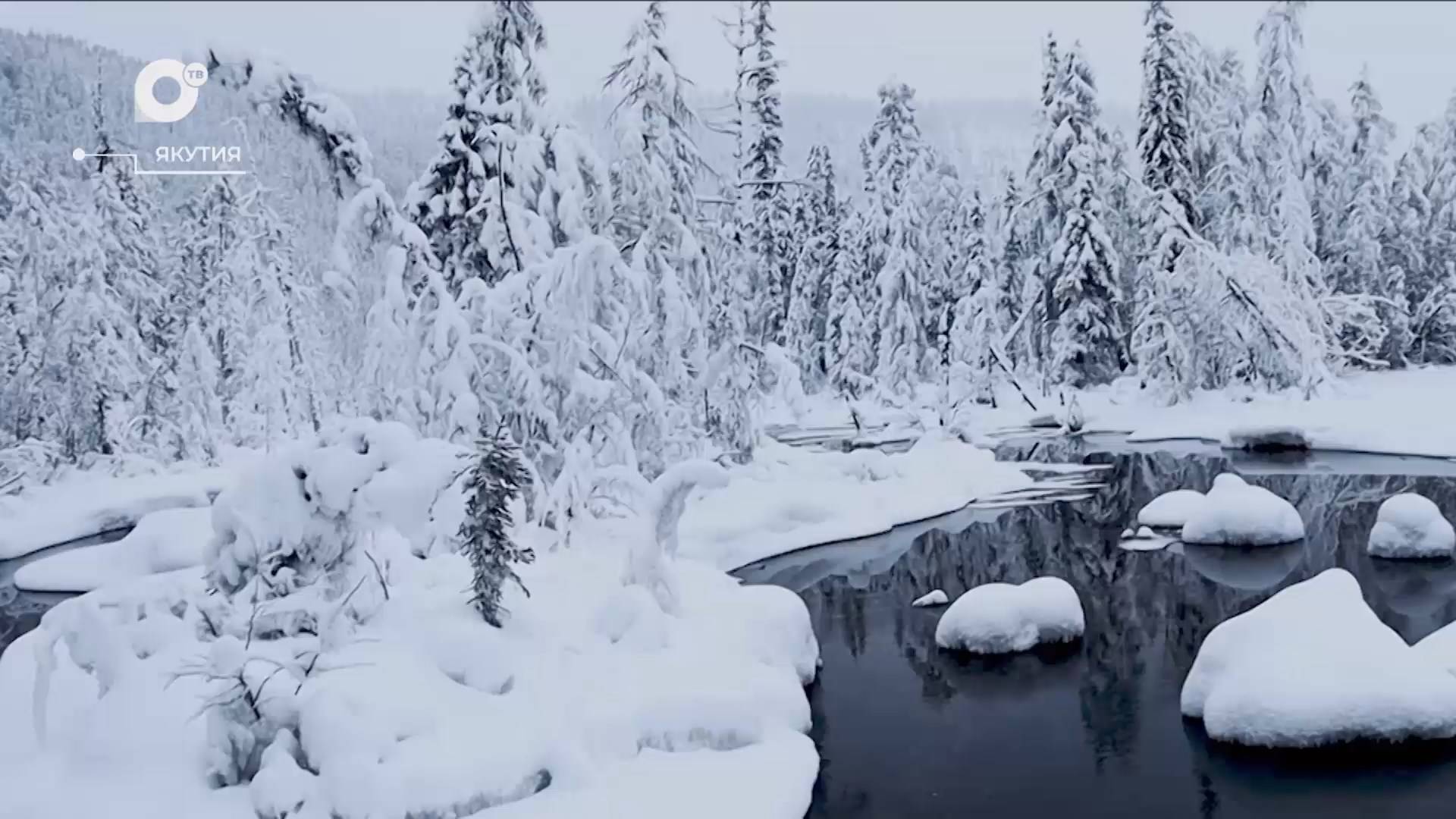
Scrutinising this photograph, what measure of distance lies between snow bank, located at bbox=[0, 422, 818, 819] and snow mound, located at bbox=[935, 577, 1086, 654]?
3.15 metres

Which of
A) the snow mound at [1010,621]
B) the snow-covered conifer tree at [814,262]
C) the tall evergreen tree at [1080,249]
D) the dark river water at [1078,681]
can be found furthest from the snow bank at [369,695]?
the snow-covered conifer tree at [814,262]

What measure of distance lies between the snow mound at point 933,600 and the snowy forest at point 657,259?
4521mm

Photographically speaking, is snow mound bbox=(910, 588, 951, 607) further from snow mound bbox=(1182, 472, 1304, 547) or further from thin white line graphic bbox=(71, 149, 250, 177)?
thin white line graphic bbox=(71, 149, 250, 177)

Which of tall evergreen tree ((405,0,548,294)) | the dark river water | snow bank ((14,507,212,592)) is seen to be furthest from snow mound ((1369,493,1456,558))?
snow bank ((14,507,212,592))

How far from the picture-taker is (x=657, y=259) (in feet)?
62.0

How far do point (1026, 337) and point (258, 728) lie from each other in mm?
37880

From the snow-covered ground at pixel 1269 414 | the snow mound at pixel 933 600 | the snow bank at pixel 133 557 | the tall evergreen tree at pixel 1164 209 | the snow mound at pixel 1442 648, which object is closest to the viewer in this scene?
the snow mound at pixel 1442 648

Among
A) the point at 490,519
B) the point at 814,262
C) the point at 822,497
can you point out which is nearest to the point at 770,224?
the point at 814,262

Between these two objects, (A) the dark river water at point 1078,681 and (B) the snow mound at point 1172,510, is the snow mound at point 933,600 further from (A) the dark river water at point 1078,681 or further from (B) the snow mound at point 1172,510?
(B) the snow mound at point 1172,510

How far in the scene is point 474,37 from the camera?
16.9 metres

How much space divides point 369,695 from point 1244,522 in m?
14.5

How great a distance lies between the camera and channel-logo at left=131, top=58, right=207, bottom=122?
43.7 ft

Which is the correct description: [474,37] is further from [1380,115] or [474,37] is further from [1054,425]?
[1380,115]

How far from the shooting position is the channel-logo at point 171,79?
13.3 metres
